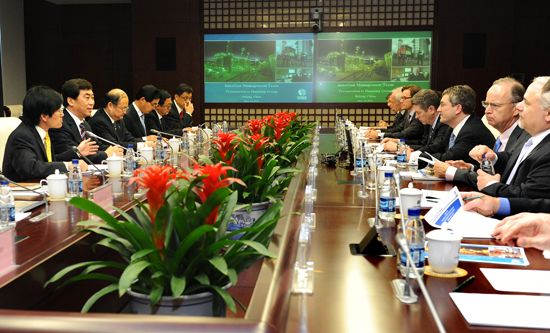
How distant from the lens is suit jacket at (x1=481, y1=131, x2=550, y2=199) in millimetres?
2203

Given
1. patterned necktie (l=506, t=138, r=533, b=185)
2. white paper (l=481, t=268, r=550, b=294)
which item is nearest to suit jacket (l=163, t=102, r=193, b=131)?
patterned necktie (l=506, t=138, r=533, b=185)

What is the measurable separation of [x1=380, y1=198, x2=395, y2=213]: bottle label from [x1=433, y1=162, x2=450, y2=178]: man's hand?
115cm

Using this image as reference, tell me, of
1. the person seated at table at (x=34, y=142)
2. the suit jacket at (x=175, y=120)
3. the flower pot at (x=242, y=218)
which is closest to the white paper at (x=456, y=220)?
the flower pot at (x=242, y=218)

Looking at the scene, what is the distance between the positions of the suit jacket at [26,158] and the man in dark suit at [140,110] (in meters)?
2.46

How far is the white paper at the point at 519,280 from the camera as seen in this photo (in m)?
1.27

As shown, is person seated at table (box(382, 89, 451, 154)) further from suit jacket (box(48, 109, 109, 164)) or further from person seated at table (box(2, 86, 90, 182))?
person seated at table (box(2, 86, 90, 182))

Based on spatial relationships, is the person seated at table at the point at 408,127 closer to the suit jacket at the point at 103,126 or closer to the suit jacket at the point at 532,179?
the suit jacket at the point at 103,126

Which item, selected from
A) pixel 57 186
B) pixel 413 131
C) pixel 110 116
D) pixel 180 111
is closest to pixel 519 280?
pixel 57 186

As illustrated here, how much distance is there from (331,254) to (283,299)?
0.87 meters

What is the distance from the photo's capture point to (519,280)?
1331 millimetres

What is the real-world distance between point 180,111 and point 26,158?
4.40 meters

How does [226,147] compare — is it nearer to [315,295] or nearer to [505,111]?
[315,295]

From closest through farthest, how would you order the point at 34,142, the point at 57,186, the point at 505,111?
the point at 57,186
the point at 34,142
the point at 505,111

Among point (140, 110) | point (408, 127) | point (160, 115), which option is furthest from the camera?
point (160, 115)
